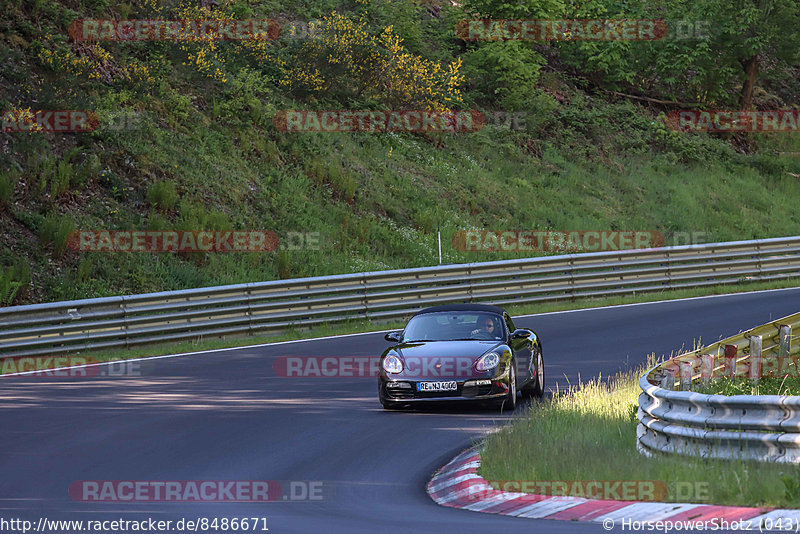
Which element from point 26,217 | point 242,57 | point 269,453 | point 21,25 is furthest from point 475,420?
point 242,57

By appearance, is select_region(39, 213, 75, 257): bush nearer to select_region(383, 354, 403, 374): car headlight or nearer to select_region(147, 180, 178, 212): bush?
select_region(147, 180, 178, 212): bush

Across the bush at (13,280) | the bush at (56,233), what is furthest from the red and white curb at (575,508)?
the bush at (56,233)

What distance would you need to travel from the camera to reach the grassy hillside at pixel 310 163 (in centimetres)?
2509

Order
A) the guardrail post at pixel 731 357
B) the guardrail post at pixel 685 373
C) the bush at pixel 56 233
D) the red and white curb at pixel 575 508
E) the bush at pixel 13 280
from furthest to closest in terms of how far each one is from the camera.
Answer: the bush at pixel 56 233 < the bush at pixel 13 280 < the guardrail post at pixel 731 357 < the guardrail post at pixel 685 373 < the red and white curb at pixel 575 508

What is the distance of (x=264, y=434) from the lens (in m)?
12.5

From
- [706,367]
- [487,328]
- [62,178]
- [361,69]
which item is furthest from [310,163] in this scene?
[706,367]

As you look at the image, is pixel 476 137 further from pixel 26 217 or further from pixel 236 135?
pixel 26 217

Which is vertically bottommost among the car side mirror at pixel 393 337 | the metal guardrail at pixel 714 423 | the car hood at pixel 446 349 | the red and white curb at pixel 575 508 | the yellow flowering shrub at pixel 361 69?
the red and white curb at pixel 575 508

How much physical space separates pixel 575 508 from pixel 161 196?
1974 cm

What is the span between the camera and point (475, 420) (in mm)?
13523

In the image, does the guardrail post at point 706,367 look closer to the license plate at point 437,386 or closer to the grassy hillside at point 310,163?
the license plate at point 437,386

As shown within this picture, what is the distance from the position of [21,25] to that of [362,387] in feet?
58.6

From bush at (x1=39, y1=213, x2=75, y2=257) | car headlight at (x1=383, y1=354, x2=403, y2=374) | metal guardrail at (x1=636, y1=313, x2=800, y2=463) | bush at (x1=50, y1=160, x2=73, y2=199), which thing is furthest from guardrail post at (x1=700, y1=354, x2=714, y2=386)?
bush at (x1=50, y1=160, x2=73, y2=199)

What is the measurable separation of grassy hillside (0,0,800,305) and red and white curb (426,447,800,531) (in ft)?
46.6
